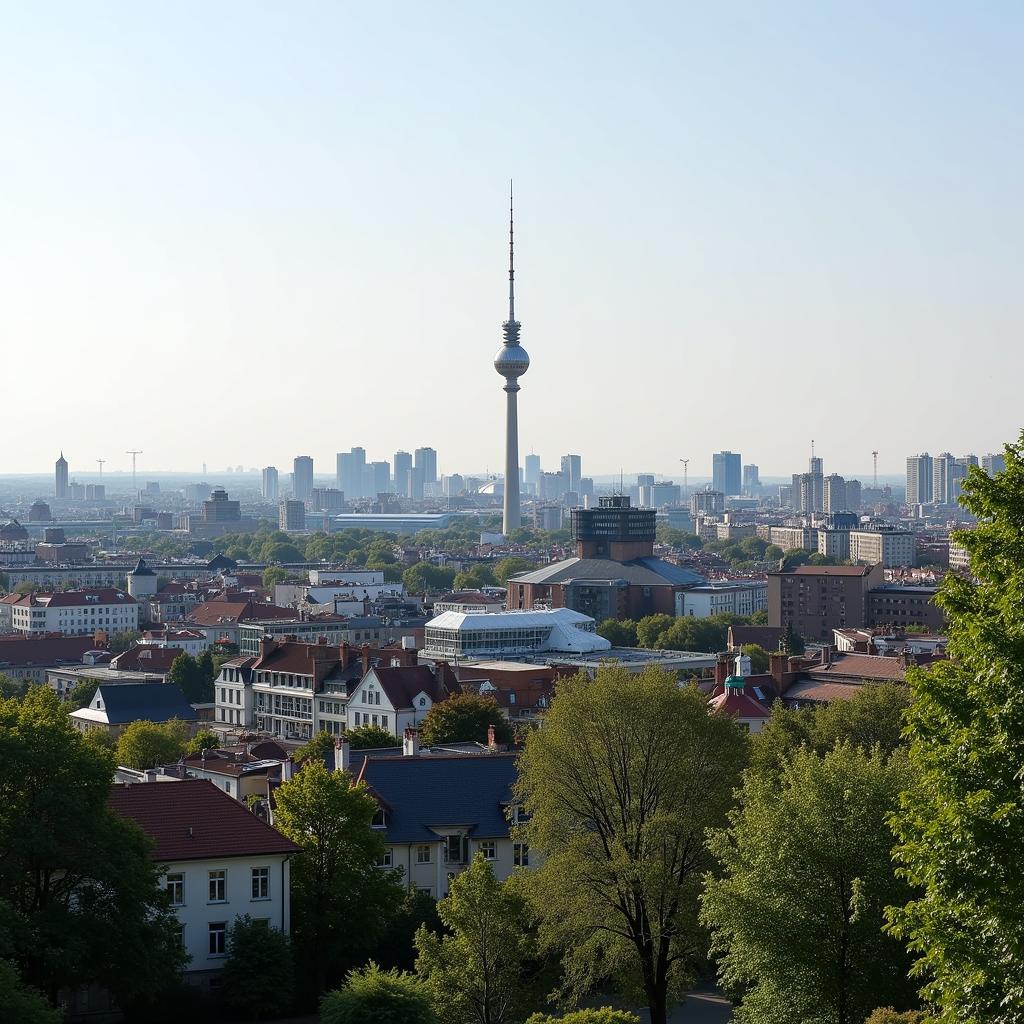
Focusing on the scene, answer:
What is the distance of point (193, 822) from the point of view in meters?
37.1

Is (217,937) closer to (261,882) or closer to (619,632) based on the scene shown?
(261,882)

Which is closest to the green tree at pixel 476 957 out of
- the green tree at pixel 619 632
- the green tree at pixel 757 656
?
the green tree at pixel 757 656

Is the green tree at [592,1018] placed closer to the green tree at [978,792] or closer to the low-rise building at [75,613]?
the green tree at [978,792]

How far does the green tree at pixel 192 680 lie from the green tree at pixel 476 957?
6152 centimetres

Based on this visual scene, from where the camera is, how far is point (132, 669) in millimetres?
102438

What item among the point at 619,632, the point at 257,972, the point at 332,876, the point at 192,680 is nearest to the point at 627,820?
the point at 332,876

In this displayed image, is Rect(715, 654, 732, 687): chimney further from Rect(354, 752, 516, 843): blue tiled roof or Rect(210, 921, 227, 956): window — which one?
Rect(210, 921, 227, 956): window

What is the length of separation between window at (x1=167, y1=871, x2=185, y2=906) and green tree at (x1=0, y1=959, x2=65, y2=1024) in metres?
7.89

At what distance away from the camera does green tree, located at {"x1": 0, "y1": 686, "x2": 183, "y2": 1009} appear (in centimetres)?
3219

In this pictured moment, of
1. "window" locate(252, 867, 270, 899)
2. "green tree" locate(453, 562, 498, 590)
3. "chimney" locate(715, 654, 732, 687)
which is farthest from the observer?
"green tree" locate(453, 562, 498, 590)

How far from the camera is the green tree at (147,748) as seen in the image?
60000mm

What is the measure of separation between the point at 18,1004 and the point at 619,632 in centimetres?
10278

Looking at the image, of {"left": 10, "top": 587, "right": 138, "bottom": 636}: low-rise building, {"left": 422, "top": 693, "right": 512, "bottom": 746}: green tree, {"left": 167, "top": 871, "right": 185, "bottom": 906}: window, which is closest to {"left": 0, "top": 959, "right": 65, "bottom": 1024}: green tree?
→ {"left": 167, "top": 871, "right": 185, "bottom": 906}: window

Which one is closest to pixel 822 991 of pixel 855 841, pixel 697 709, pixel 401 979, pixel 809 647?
pixel 855 841
